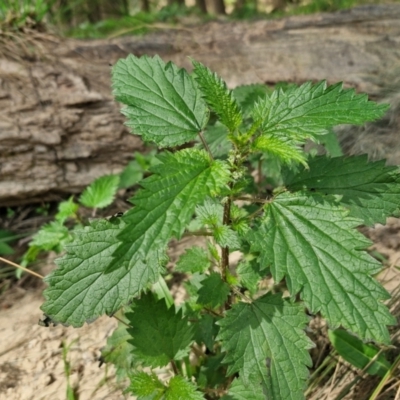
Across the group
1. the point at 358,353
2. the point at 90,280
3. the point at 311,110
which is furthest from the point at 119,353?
the point at 311,110

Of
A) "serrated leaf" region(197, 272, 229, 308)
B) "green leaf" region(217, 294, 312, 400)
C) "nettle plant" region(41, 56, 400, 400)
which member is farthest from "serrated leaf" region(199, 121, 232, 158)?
"green leaf" region(217, 294, 312, 400)

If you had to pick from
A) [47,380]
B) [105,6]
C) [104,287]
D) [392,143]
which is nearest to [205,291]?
[104,287]

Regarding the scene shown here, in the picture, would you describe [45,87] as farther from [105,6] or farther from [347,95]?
[105,6]

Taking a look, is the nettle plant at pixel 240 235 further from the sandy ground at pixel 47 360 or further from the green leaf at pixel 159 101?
the sandy ground at pixel 47 360

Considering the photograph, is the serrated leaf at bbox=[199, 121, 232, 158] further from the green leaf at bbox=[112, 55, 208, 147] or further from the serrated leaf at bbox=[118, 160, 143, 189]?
the serrated leaf at bbox=[118, 160, 143, 189]

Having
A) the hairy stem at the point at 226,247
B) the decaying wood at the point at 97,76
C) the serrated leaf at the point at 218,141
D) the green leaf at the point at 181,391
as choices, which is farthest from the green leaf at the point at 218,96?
the decaying wood at the point at 97,76

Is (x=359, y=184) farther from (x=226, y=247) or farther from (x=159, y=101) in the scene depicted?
(x=159, y=101)
